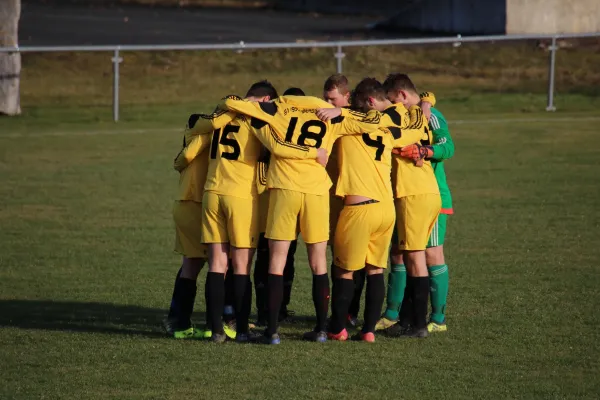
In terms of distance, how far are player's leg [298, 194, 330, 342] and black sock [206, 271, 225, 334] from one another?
0.68 m

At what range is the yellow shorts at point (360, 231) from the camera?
28.0ft

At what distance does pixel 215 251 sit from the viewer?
Result: 8.62m

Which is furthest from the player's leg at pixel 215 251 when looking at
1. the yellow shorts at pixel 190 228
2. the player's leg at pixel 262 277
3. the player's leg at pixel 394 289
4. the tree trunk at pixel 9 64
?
the tree trunk at pixel 9 64

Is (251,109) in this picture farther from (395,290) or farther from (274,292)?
(395,290)

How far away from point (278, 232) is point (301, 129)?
0.76m

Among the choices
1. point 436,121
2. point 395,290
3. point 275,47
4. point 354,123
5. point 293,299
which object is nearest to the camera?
point 354,123

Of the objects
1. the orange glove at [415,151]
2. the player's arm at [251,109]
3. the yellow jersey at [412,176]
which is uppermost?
the player's arm at [251,109]

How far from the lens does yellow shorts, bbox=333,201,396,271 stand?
853cm

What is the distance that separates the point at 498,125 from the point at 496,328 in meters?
12.8

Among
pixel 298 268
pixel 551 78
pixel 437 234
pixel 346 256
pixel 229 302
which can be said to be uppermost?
pixel 551 78

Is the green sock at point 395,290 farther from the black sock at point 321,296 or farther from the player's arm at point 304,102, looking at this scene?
the player's arm at point 304,102

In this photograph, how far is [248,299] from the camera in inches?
341

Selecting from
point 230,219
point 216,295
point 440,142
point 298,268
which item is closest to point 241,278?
point 216,295

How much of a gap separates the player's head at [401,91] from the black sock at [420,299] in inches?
53.6
